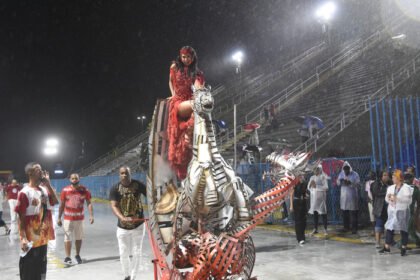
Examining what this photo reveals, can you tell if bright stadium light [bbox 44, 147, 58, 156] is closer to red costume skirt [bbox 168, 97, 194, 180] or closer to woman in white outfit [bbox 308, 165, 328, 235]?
woman in white outfit [bbox 308, 165, 328, 235]

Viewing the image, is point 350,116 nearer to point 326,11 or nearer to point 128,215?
point 128,215

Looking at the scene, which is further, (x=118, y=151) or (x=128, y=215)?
(x=118, y=151)

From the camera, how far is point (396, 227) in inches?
321

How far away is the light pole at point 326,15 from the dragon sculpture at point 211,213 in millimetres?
31299

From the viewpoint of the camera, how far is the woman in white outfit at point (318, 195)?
1103cm

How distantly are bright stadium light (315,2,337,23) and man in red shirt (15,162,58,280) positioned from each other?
106ft

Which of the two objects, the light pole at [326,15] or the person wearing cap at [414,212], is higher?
the light pole at [326,15]

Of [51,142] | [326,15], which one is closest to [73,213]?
[326,15]

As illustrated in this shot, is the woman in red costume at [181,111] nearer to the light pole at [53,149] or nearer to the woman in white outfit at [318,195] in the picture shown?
the woman in white outfit at [318,195]

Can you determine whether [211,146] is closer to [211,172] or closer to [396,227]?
[211,172]

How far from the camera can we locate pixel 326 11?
113 ft

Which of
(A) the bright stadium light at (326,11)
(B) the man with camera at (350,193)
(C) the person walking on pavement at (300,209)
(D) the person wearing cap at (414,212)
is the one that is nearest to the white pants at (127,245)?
(C) the person walking on pavement at (300,209)

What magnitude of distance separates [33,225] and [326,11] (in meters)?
32.7

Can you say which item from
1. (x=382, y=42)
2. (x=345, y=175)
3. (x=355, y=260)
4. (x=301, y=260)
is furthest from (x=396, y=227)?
(x=382, y=42)
